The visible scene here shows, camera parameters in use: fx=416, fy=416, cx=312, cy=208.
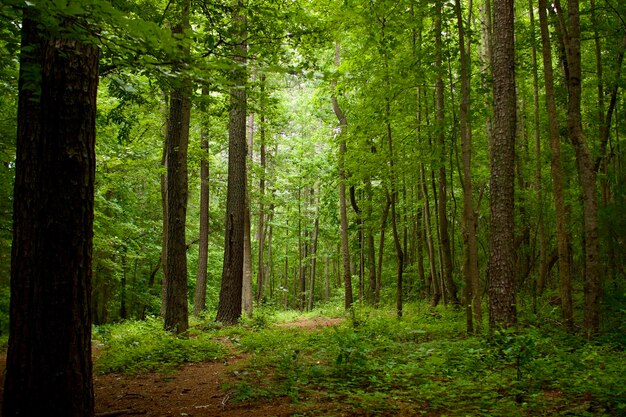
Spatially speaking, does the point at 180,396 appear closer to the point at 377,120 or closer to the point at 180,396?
the point at 180,396

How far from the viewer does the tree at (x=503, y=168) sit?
7984 mm

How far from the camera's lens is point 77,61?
377cm

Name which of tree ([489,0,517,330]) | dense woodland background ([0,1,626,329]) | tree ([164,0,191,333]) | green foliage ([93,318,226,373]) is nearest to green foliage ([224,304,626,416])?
tree ([489,0,517,330])

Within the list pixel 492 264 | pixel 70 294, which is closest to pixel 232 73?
pixel 70 294

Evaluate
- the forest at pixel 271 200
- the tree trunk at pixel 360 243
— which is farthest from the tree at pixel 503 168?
the tree trunk at pixel 360 243

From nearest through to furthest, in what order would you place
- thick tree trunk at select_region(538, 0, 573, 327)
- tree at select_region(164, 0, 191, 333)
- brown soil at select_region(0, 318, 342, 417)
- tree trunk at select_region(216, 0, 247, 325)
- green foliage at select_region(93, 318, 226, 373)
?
brown soil at select_region(0, 318, 342, 417) → green foliage at select_region(93, 318, 226, 373) → thick tree trunk at select_region(538, 0, 573, 327) → tree at select_region(164, 0, 191, 333) → tree trunk at select_region(216, 0, 247, 325)

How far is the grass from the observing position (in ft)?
14.7

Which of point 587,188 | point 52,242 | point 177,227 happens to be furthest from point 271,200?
point 52,242

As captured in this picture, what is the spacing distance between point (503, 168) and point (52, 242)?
755 cm

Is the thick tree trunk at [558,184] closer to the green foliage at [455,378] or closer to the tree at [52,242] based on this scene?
the green foliage at [455,378]

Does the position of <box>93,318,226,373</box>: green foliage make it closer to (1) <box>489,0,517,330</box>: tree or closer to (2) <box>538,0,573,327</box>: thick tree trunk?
(1) <box>489,0,517,330</box>: tree

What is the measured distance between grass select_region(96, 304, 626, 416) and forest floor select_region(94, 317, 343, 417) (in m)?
0.21

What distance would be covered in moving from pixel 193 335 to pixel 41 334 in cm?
765

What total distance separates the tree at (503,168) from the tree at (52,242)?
7.05 meters
